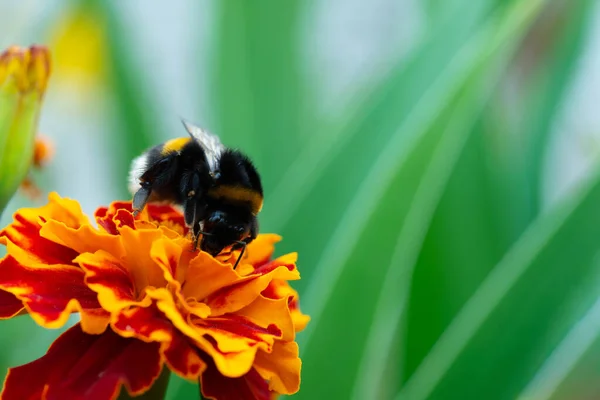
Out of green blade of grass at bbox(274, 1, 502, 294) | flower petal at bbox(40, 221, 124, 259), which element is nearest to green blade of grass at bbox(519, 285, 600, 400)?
green blade of grass at bbox(274, 1, 502, 294)

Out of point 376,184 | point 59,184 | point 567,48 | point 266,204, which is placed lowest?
point 59,184

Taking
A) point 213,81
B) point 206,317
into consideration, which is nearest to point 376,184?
point 206,317

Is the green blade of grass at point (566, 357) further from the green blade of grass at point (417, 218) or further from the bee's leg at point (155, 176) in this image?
the bee's leg at point (155, 176)

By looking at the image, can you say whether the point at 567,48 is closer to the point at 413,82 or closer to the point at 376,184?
the point at 413,82

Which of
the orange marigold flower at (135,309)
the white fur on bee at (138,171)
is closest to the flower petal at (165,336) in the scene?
the orange marigold flower at (135,309)

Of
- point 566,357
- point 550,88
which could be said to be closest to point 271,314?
point 566,357

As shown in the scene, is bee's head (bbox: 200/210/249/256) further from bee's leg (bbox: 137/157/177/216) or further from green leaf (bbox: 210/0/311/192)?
green leaf (bbox: 210/0/311/192)
